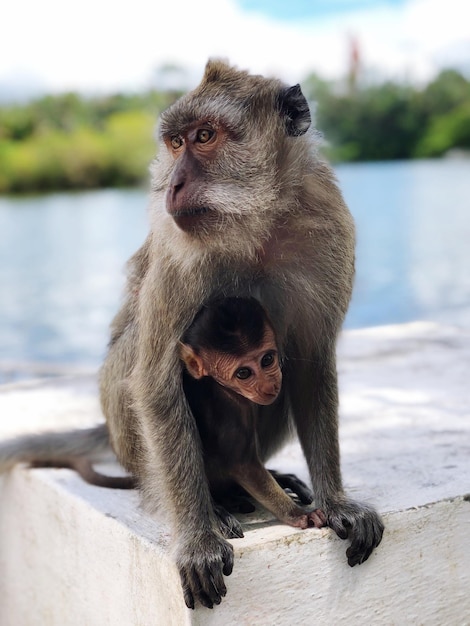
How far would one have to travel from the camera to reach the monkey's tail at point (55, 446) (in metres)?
4.18

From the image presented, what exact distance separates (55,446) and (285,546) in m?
1.51

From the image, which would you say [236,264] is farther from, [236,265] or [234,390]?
[234,390]

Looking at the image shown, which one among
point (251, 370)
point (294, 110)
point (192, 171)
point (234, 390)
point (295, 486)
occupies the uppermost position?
point (294, 110)

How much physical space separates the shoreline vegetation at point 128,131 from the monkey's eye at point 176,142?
13606 mm

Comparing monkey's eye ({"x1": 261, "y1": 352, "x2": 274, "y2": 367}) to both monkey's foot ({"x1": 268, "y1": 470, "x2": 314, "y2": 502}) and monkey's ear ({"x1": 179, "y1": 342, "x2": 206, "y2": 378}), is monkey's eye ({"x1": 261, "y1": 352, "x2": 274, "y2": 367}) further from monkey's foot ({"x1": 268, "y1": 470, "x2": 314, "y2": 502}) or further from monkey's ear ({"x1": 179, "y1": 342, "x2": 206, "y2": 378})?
monkey's foot ({"x1": 268, "y1": 470, "x2": 314, "y2": 502})

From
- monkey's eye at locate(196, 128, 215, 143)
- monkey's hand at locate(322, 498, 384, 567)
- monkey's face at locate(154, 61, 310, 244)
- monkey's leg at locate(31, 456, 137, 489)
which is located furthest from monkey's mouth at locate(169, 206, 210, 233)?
monkey's leg at locate(31, 456, 137, 489)

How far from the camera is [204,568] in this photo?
2.90 metres

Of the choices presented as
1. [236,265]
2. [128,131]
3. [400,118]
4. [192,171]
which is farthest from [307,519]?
[400,118]

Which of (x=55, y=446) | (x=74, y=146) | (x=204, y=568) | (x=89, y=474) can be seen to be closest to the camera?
(x=204, y=568)

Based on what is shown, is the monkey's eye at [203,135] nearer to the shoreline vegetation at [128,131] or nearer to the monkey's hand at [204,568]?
the monkey's hand at [204,568]

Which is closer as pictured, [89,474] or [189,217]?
[189,217]

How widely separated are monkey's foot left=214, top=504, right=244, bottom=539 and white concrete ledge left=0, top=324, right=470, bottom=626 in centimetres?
5

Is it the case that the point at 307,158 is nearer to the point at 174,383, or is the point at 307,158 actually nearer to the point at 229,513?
the point at 174,383

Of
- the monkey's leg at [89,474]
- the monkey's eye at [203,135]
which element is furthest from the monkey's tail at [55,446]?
the monkey's eye at [203,135]
